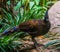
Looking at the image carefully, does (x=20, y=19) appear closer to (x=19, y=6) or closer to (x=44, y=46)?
(x=19, y=6)

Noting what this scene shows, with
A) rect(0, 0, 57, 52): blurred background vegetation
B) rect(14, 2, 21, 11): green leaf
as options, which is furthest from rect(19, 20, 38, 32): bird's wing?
rect(14, 2, 21, 11): green leaf

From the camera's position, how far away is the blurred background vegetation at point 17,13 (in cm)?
467

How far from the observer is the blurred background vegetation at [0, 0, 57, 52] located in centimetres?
467

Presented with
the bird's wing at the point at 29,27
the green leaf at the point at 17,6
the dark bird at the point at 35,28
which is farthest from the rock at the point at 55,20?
the green leaf at the point at 17,6

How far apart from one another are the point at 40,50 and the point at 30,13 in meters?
1.84

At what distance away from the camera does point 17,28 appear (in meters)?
4.12

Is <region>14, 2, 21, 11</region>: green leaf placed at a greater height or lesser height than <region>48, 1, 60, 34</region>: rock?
greater

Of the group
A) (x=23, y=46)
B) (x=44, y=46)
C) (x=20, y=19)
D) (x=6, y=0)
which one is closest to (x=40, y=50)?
(x=44, y=46)

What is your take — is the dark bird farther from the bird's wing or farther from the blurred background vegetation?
the blurred background vegetation

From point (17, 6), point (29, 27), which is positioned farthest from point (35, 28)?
point (17, 6)

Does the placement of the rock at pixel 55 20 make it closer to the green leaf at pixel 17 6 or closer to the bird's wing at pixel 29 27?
the bird's wing at pixel 29 27

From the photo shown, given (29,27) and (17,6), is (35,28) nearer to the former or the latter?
(29,27)

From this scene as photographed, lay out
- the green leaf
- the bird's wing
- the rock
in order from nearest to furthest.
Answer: the bird's wing, the rock, the green leaf

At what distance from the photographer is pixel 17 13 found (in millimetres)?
6000
